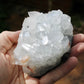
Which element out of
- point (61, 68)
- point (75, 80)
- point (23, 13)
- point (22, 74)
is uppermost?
point (61, 68)

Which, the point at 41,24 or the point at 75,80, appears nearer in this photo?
the point at 41,24

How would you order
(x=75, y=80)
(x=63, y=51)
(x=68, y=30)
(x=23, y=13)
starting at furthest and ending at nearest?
(x=23, y=13) → (x=75, y=80) → (x=68, y=30) → (x=63, y=51)

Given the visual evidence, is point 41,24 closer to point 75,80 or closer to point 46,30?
point 46,30

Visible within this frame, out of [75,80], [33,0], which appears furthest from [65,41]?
[33,0]

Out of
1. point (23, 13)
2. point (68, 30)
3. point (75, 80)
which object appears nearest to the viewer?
point (68, 30)

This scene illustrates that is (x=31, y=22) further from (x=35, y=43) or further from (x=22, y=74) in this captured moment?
(x=22, y=74)

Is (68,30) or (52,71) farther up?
(68,30)
